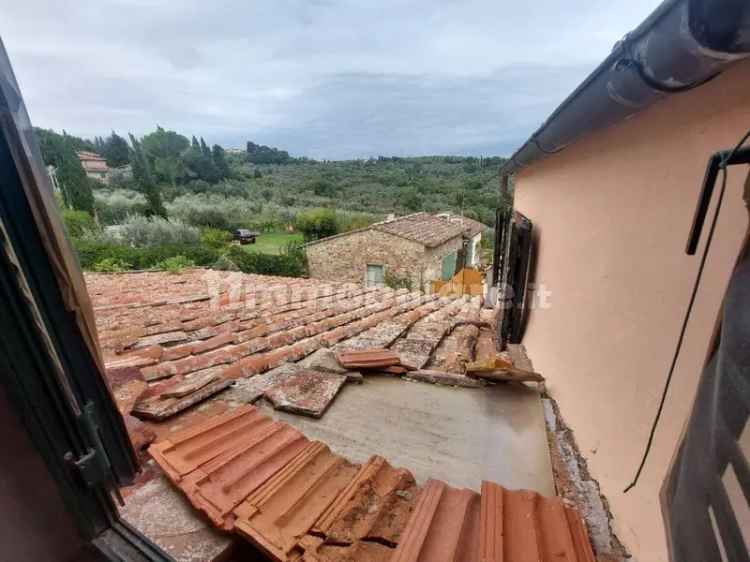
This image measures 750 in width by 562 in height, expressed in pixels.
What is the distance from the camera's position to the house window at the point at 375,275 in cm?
1377

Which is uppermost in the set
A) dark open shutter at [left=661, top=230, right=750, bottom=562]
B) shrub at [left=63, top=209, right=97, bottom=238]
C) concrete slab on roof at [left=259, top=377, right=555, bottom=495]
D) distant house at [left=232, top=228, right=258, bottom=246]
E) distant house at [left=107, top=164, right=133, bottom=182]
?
distant house at [left=107, top=164, right=133, bottom=182]

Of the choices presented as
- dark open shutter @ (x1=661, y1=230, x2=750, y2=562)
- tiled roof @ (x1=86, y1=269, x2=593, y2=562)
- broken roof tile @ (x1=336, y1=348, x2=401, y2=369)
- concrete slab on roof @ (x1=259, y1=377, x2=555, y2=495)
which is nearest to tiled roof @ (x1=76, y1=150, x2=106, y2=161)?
tiled roof @ (x1=86, y1=269, x2=593, y2=562)

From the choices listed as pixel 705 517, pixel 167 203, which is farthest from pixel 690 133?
pixel 167 203

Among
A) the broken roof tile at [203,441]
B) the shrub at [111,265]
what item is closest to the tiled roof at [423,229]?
the shrub at [111,265]

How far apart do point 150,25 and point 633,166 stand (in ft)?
9.69

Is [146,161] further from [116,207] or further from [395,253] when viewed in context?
[395,253]

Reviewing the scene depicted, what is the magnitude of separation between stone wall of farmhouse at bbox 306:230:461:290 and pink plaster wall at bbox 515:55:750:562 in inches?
415

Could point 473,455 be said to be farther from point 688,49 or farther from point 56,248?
point 56,248

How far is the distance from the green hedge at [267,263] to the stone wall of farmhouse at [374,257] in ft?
2.48

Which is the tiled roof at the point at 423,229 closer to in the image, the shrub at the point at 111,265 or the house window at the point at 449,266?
the house window at the point at 449,266

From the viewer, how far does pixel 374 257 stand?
1368cm

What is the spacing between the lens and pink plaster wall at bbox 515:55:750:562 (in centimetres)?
97

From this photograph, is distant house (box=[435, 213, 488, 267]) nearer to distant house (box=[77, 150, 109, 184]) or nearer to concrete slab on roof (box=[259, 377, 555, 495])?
concrete slab on roof (box=[259, 377, 555, 495])

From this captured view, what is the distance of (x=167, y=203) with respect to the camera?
2642cm
